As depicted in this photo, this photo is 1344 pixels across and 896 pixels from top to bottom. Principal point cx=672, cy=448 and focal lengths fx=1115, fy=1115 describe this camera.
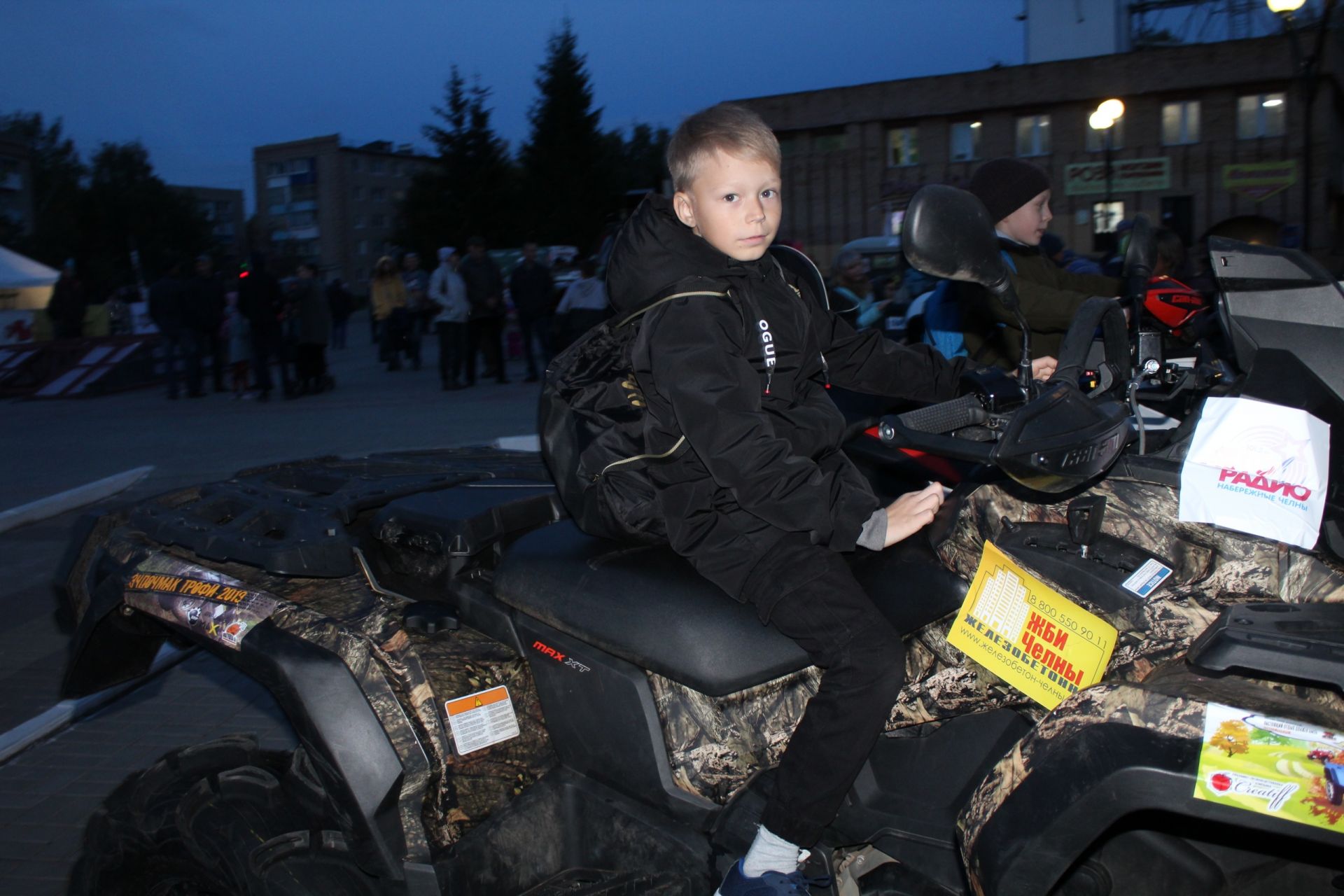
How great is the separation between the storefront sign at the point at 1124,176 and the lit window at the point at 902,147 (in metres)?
5.20

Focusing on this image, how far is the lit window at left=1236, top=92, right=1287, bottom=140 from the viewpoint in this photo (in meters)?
34.5

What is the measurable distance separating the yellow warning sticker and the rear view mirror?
1201 millimetres

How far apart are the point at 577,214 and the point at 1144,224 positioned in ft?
160

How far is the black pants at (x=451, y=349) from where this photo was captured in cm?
1473

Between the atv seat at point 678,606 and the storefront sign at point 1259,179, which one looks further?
the storefront sign at point 1259,179

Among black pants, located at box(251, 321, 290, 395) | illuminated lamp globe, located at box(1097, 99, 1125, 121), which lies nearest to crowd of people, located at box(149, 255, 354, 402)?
black pants, located at box(251, 321, 290, 395)

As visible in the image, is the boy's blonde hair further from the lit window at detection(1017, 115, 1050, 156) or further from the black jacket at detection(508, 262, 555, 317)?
the lit window at detection(1017, 115, 1050, 156)

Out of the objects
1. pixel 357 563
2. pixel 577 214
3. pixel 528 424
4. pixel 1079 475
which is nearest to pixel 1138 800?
pixel 1079 475

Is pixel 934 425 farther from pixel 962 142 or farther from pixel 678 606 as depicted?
pixel 962 142

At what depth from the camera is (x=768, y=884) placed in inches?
77.6

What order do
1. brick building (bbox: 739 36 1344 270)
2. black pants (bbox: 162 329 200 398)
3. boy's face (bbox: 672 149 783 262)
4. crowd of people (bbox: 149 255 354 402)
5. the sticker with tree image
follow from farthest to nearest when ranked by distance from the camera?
brick building (bbox: 739 36 1344 270), black pants (bbox: 162 329 200 398), crowd of people (bbox: 149 255 354 402), boy's face (bbox: 672 149 783 262), the sticker with tree image

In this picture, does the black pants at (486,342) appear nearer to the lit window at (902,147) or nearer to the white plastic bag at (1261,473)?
the white plastic bag at (1261,473)

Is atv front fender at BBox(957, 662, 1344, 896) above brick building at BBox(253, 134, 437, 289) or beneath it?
beneath

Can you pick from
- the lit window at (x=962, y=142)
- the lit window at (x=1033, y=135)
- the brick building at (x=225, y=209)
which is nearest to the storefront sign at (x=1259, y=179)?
the lit window at (x=1033, y=135)
